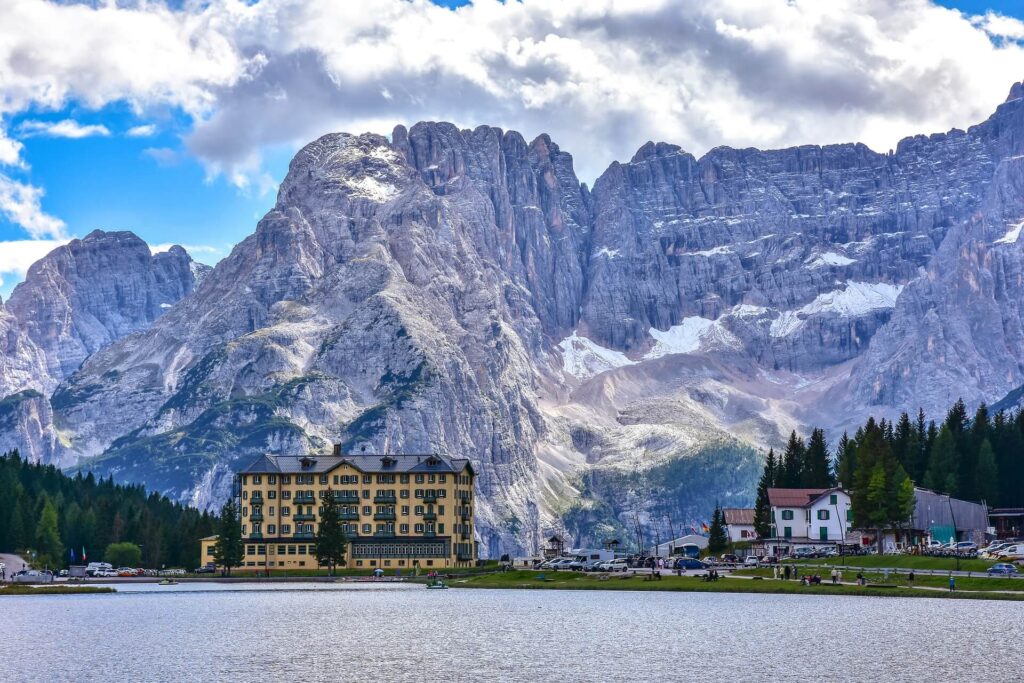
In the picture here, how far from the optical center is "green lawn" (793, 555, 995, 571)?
5940 inches

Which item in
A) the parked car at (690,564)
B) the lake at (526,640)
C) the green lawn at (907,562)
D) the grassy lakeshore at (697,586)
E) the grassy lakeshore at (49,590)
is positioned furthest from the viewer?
the parked car at (690,564)

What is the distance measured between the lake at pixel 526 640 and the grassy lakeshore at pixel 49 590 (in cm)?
2883

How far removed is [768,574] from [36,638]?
8960cm

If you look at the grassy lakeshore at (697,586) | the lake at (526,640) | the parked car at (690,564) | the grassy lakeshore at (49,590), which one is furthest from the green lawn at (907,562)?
the grassy lakeshore at (49,590)

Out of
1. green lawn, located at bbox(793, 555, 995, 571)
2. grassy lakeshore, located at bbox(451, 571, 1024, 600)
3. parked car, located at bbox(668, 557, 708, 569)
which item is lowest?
grassy lakeshore, located at bbox(451, 571, 1024, 600)

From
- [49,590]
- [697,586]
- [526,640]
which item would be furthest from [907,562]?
[49,590]

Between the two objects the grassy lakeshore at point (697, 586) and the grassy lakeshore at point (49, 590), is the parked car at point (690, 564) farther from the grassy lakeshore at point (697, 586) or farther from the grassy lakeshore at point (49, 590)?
the grassy lakeshore at point (49, 590)

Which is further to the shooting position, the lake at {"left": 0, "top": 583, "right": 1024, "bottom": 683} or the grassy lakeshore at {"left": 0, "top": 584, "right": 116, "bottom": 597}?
the grassy lakeshore at {"left": 0, "top": 584, "right": 116, "bottom": 597}

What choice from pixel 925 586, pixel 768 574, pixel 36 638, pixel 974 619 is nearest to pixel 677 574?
pixel 768 574

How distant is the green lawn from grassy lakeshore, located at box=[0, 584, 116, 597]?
296 ft

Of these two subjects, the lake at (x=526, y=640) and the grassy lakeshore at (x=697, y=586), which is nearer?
the lake at (x=526, y=640)

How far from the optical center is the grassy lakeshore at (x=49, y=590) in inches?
7283

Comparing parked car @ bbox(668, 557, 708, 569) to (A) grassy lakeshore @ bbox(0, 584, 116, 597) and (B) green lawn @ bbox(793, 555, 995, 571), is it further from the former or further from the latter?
(A) grassy lakeshore @ bbox(0, 584, 116, 597)

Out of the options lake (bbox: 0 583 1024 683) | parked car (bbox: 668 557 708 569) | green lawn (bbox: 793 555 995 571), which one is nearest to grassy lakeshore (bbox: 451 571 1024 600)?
lake (bbox: 0 583 1024 683)
